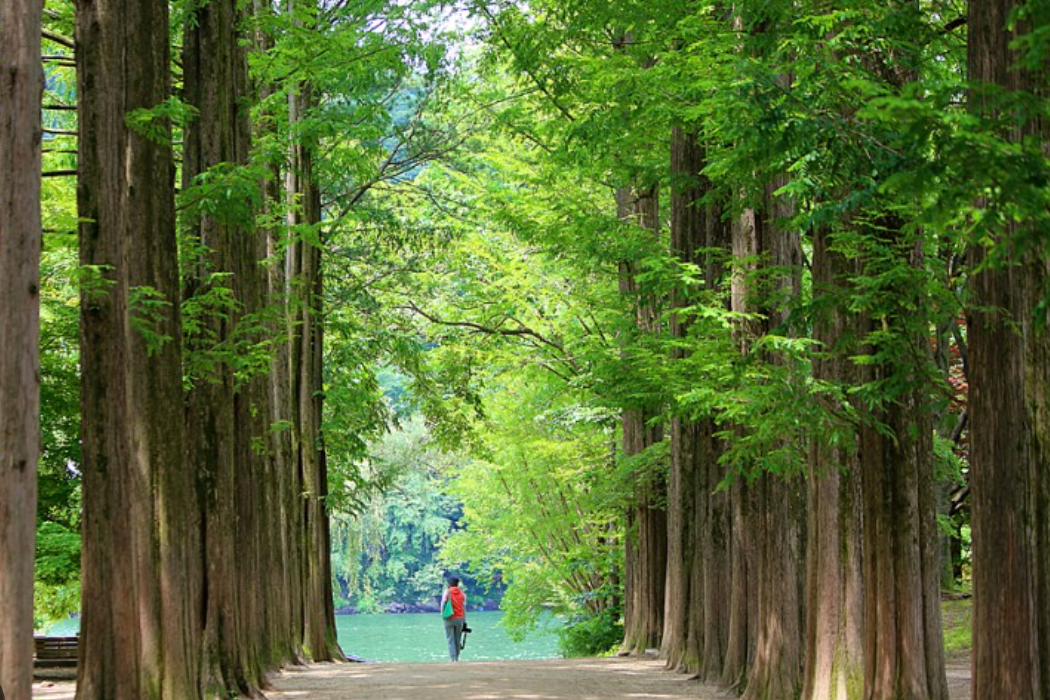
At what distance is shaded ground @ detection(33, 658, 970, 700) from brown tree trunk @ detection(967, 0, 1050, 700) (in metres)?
7.12

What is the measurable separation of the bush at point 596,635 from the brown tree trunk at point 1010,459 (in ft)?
78.9

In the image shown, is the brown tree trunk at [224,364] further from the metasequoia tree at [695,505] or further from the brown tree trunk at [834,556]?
the brown tree trunk at [834,556]

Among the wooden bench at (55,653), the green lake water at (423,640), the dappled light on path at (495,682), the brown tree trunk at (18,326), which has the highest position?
the brown tree trunk at (18,326)

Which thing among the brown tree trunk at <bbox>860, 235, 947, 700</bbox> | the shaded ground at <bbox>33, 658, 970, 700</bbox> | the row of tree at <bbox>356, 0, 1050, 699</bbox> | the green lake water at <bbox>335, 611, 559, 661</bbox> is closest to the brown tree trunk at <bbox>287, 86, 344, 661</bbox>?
the shaded ground at <bbox>33, 658, 970, 700</bbox>

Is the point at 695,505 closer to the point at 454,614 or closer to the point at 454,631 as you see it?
the point at 454,614

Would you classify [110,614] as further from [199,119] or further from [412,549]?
[412,549]

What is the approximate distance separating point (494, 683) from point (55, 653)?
672 cm

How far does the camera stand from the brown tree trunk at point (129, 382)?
1230 cm

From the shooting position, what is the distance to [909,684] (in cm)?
1189

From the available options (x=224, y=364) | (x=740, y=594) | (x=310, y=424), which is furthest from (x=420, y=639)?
(x=224, y=364)

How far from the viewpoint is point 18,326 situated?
32.2 feet

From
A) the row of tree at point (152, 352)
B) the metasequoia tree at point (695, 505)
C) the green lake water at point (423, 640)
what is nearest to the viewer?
the row of tree at point (152, 352)

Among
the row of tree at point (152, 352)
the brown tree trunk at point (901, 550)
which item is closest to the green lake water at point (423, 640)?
the row of tree at point (152, 352)

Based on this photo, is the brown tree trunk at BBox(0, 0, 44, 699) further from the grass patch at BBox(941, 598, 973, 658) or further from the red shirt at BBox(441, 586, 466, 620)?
the red shirt at BBox(441, 586, 466, 620)
